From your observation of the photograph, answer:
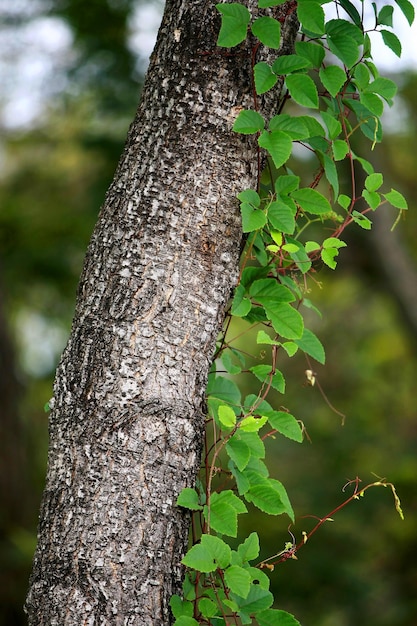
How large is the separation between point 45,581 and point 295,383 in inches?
271

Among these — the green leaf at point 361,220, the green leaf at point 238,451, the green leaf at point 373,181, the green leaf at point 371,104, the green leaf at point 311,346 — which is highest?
the green leaf at point 371,104

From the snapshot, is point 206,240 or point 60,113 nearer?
point 206,240

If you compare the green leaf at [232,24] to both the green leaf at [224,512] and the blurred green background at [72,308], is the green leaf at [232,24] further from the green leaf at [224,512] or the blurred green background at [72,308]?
the blurred green background at [72,308]

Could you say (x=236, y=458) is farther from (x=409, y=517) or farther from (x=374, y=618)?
(x=374, y=618)

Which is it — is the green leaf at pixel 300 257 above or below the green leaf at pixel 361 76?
below

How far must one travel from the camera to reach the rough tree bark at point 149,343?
141 centimetres

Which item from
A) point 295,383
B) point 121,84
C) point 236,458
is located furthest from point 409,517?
point 236,458

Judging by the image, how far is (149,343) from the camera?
1465 mm

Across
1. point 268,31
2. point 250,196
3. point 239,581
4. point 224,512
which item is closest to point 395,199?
point 250,196

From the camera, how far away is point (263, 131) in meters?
1.51

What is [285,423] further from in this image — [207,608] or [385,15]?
[385,15]

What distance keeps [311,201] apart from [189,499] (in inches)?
30.5

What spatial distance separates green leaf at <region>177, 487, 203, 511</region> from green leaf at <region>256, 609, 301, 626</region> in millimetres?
293

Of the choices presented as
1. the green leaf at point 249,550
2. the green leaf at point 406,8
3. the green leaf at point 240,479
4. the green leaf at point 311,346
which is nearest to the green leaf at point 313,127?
the green leaf at point 406,8
